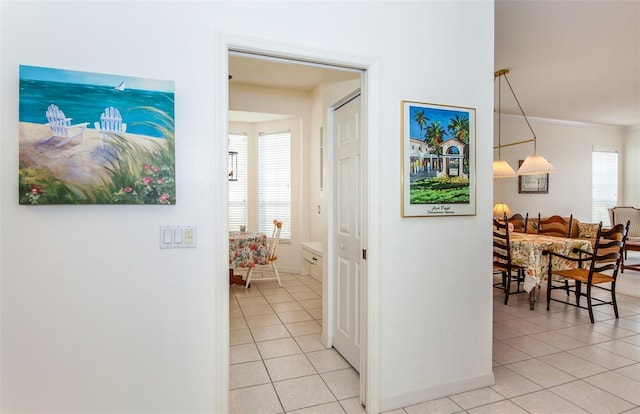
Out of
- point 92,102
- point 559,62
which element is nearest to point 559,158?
point 559,62

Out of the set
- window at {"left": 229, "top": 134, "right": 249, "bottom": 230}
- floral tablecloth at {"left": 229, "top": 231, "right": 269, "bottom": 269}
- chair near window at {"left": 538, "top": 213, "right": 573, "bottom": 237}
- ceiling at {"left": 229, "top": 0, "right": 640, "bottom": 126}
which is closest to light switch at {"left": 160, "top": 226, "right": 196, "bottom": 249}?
ceiling at {"left": 229, "top": 0, "right": 640, "bottom": 126}

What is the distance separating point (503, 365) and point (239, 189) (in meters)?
4.93

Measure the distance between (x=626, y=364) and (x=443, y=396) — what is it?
1715mm

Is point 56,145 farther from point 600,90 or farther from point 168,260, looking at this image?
point 600,90

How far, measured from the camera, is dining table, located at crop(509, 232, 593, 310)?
13.8ft

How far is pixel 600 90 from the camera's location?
5.81 meters

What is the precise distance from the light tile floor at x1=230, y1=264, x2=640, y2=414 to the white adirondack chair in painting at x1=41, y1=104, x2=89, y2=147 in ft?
6.08

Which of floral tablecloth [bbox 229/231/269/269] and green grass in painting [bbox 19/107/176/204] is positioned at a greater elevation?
green grass in painting [bbox 19/107/176/204]

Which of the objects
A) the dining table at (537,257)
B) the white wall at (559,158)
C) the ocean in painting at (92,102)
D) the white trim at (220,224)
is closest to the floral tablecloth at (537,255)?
the dining table at (537,257)

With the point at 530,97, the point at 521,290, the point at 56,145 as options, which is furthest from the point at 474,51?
the point at 530,97

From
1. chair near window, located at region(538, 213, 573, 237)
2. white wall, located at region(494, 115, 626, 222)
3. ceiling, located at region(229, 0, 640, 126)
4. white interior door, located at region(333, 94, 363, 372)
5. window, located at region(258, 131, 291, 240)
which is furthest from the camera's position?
white wall, located at region(494, 115, 626, 222)

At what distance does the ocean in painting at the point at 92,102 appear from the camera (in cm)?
162

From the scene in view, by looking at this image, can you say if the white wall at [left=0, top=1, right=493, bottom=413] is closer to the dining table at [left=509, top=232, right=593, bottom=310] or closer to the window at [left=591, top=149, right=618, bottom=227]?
the dining table at [left=509, top=232, right=593, bottom=310]

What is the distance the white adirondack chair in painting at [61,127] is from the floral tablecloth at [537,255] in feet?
14.8
